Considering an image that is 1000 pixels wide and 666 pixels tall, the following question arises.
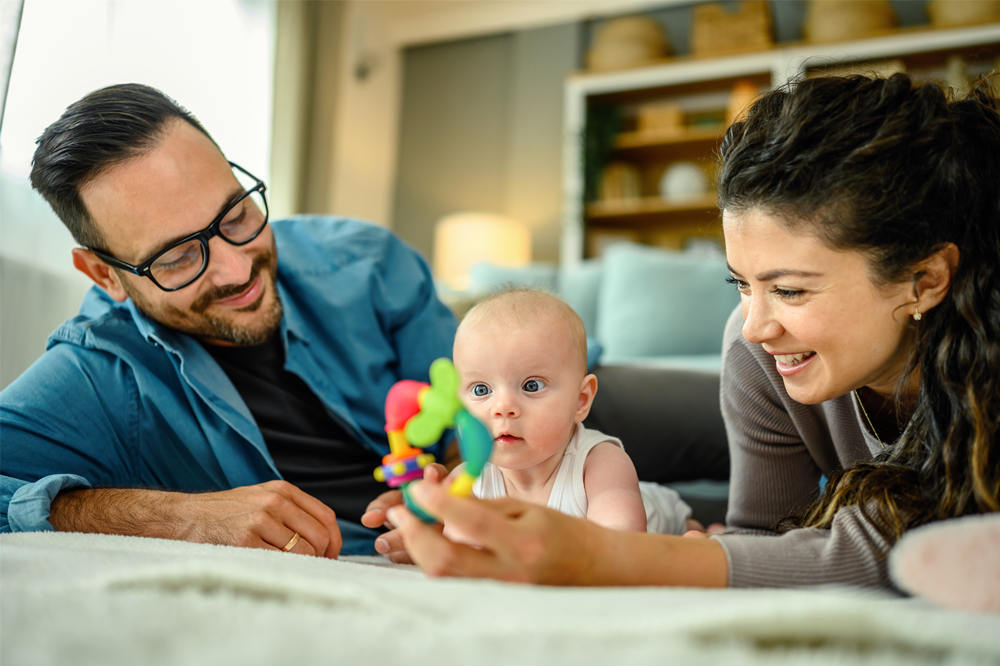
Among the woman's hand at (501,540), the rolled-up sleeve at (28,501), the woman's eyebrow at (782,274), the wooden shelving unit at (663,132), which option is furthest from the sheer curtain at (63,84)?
the wooden shelving unit at (663,132)

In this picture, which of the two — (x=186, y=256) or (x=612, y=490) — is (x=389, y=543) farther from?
(x=186, y=256)

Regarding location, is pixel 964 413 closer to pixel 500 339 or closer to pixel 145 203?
pixel 500 339

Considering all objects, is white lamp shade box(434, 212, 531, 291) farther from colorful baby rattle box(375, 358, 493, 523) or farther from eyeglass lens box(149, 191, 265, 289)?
colorful baby rattle box(375, 358, 493, 523)

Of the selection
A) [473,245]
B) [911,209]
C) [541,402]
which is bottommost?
[541,402]

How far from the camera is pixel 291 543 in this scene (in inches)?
42.9

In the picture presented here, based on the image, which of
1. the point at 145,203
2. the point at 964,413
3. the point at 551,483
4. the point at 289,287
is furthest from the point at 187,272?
the point at 964,413

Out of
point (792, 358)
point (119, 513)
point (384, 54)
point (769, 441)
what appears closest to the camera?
point (792, 358)

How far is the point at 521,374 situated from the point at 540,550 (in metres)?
0.42

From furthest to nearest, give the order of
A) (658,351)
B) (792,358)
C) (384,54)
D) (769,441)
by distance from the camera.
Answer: (384,54)
(658,351)
(769,441)
(792,358)

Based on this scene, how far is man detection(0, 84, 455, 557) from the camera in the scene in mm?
1312

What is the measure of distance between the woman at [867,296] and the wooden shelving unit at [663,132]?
10.7ft

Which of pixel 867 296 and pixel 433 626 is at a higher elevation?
pixel 867 296

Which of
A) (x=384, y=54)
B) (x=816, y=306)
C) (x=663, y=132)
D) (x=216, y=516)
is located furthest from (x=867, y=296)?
(x=384, y=54)

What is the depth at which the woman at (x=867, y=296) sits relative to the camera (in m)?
0.81
